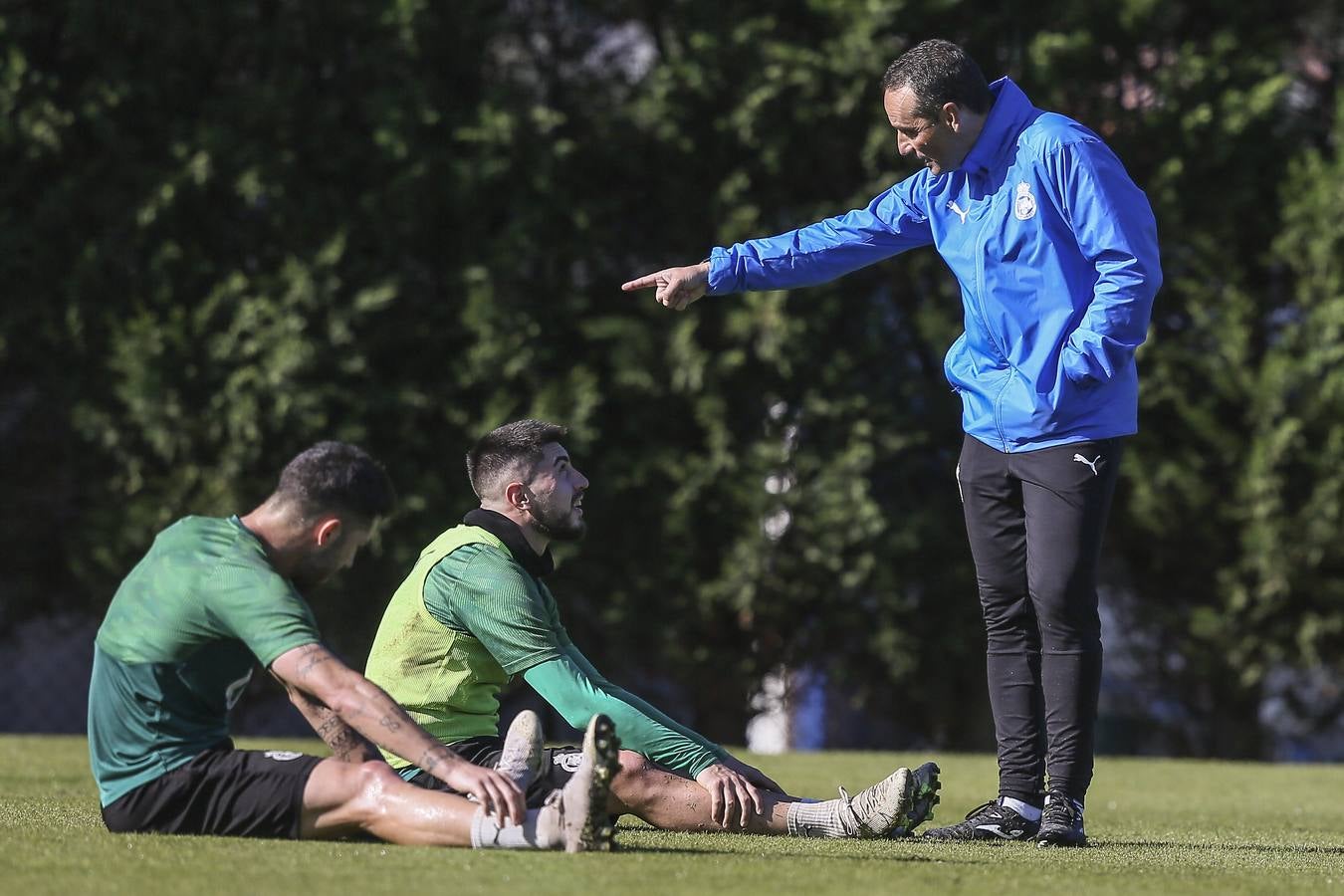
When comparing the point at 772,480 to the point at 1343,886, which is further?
the point at 772,480

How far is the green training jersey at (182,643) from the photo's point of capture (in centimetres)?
382

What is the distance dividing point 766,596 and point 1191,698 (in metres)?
3.04

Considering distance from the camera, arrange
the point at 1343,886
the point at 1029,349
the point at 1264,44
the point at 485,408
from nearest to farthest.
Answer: the point at 1343,886 < the point at 1029,349 < the point at 485,408 < the point at 1264,44

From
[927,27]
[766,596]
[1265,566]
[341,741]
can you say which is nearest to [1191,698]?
[1265,566]

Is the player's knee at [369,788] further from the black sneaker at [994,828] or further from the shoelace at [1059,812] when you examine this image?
the shoelace at [1059,812]

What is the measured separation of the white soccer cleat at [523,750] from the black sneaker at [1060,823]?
57.1 inches

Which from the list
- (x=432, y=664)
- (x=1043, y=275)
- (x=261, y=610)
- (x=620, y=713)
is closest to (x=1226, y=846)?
(x=1043, y=275)

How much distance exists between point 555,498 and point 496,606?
47 cm

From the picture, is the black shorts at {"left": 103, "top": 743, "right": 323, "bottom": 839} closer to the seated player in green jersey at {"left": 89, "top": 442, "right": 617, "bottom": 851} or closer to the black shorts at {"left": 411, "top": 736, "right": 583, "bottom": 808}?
the seated player in green jersey at {"left": 89, "top": 442, "right": 617, "bottom": 851}

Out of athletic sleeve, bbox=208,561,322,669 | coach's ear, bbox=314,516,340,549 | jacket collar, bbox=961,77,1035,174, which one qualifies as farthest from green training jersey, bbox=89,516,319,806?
jacket collar, bbox=961,77,1035,174

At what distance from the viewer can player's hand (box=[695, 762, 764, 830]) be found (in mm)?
4566

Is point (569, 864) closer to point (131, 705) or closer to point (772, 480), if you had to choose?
point (131, 705)

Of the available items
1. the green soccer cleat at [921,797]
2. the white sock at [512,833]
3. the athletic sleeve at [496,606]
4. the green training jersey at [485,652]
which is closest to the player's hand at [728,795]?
the green training jersey at [485,652]

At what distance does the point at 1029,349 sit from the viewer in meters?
4.84
